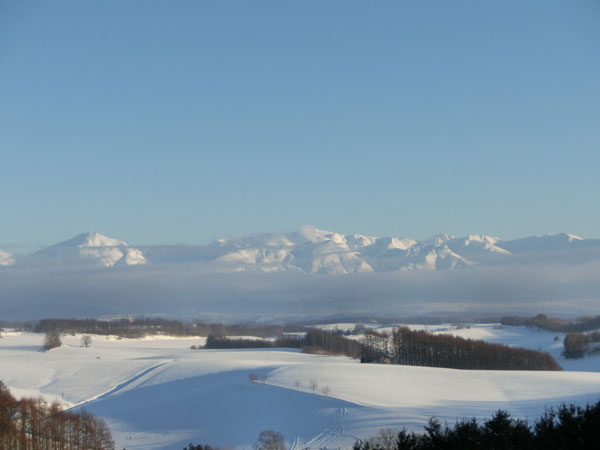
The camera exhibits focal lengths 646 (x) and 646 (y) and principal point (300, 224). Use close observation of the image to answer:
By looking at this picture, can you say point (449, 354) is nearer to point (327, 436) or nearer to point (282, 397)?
point (282, 397)

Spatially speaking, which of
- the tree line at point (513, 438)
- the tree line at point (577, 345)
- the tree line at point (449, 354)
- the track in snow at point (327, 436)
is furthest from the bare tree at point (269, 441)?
the tree line at point (577, 345)

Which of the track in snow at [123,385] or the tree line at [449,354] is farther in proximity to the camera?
the tree line at [449,354]

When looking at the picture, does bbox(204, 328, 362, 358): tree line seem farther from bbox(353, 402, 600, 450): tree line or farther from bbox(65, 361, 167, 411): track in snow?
bbox(353, 402, 600, 450): tree line

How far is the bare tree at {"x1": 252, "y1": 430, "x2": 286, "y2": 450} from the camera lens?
47969 mm

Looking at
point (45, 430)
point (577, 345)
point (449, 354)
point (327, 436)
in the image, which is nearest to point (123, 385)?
Answer: point (45, 430)

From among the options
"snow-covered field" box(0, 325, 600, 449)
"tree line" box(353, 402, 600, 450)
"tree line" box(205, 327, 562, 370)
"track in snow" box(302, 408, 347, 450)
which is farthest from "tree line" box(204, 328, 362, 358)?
"tree line" box(353, 402, 600, 450)

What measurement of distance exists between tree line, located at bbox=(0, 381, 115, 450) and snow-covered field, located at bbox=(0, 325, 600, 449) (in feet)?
12.2

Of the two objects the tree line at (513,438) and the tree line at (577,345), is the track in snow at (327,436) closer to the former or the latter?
the tree line at (513,438)

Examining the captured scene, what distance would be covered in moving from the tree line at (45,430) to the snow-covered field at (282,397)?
372 cm

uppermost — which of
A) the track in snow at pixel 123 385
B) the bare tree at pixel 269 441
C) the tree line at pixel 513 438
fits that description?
the tree line at pixel 513 438

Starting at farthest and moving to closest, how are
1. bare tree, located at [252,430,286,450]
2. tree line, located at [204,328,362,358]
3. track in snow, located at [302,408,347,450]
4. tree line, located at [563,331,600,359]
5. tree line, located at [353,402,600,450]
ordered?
tree line, located at [204,328,362,358] < tree line, located at [563,331,600,359] < bare tree, located at [252,430,286,450] < track in snow, located at [302,408,347,450] < tree line, located at [353,402,600,450]

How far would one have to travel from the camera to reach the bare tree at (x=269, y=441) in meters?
48.0

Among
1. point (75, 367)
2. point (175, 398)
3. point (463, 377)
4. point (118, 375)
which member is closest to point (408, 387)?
point (463, 377)

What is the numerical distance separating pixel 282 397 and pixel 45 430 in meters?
23.4
